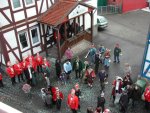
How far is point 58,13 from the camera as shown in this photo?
15.6m

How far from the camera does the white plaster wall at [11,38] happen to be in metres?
14.0

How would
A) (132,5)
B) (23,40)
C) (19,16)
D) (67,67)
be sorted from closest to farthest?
1. (67,67)
2. (19,16)
3. (23,40)
4. (132,5)

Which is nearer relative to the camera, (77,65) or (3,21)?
(77,65)

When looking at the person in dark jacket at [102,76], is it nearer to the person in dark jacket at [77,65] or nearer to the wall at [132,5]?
the person in dark jacket at [77,65]

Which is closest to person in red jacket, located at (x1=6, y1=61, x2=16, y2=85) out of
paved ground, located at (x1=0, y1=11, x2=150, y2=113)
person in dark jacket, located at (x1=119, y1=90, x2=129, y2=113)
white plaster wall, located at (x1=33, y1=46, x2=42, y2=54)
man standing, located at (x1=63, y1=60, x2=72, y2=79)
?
paved ground, located at (x1=0, y1=11, x2=150, y2=113)

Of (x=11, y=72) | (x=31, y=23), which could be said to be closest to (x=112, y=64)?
(x=31, y=23)

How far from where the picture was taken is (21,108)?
1144cm

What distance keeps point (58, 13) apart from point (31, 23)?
213 centimetres

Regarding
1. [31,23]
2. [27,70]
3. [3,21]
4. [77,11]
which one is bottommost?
[27,70]

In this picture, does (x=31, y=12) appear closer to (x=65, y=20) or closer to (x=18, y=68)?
(x=65, y=20)

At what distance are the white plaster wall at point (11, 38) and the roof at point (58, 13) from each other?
7.51 ft

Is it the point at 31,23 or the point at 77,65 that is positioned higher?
the point at 31,23

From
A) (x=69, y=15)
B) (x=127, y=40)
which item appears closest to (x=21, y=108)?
(x=69, y=15)

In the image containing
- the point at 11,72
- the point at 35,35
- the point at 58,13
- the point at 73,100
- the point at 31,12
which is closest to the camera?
the point at 73,100
